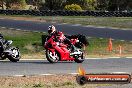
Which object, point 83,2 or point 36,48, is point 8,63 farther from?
point 83,2

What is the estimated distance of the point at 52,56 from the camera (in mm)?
19219

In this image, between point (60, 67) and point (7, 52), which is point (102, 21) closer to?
point (7, 52)

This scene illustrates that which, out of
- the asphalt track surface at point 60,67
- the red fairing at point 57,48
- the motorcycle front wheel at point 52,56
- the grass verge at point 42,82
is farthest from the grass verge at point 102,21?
the grass verge at point 42,82

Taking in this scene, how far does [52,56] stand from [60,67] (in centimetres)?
153

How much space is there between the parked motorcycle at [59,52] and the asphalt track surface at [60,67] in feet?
0.75

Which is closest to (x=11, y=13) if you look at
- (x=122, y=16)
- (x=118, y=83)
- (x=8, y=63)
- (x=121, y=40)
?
(x=122, y=16)

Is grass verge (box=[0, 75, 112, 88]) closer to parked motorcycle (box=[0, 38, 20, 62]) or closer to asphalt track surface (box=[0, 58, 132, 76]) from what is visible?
asphalt track surface (box=[0, 58, 132, 76])

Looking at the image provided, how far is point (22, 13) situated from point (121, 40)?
39.3m

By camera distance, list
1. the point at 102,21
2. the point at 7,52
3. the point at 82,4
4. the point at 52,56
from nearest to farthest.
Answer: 1. the point at 52,56
2. the point at 7,52
3. the point at 102,21
4. the point at 82,4

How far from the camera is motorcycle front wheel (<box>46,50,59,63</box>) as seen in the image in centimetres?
1919

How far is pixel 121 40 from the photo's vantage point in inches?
1330

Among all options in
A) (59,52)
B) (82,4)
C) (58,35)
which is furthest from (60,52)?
(82,4)

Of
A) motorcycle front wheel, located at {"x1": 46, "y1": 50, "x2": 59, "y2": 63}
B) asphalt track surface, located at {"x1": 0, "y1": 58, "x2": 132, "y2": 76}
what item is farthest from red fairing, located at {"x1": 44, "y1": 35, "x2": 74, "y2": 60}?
asphalt track surface, located at {"x1": 0, "y1": 58, "x2": 132, "y2": 76}

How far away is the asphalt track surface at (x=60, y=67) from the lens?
16.4 meters
